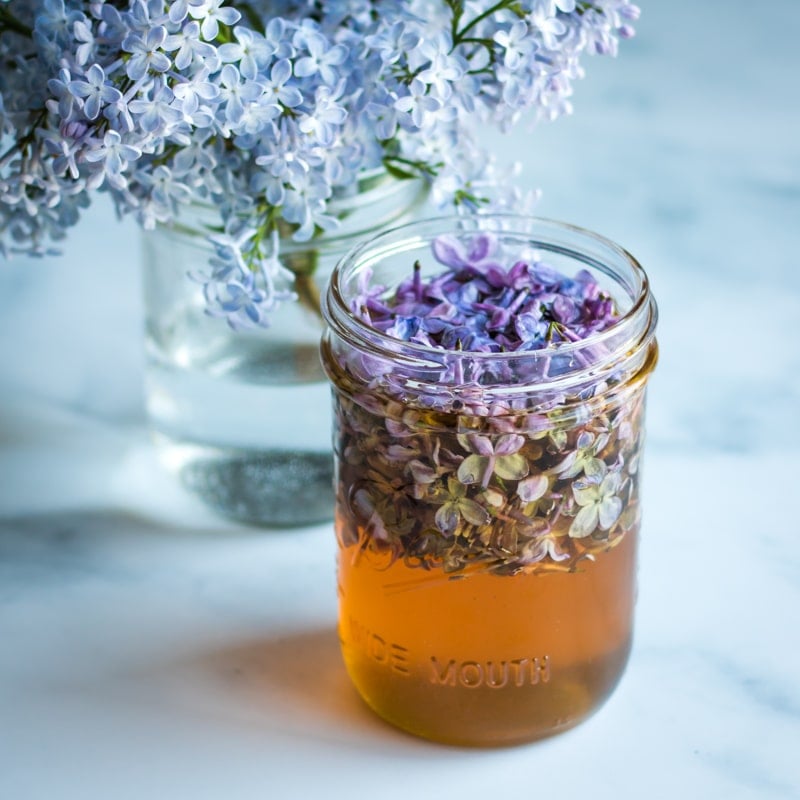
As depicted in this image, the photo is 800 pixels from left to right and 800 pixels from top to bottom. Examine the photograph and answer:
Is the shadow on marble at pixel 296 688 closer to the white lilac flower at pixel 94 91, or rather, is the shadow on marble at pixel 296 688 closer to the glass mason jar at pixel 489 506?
the glass mason jar at pixel 489 506

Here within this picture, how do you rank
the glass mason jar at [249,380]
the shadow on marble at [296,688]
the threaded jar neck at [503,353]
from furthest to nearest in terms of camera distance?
the glass mason jar at [249,380] → the shadow on marble at [296,688] → the threaded jar neck at [503,353]

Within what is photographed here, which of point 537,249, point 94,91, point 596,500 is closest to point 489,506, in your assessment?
point 596,500

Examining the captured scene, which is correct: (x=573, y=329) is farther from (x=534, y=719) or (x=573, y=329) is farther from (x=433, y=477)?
(x=534, y=719)

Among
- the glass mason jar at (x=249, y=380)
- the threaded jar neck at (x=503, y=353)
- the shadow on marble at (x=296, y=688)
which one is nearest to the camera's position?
the threaded jar neck at (x=503, y=353)

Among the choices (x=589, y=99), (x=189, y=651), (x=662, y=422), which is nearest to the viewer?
(x=189, y=651)

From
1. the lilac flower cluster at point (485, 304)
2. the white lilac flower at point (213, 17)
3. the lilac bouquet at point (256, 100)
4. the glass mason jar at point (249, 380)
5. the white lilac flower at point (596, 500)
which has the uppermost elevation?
the white lilac flower at point (213, 17)

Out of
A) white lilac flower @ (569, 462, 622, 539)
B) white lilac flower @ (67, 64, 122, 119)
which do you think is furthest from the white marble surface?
white lilac flower @ (67, 64, 122, 119)

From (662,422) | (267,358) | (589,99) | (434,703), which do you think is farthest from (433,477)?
(589,99)

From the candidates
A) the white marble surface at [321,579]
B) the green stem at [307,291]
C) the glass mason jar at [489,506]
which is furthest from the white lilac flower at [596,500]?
the green stem at [307,291]
